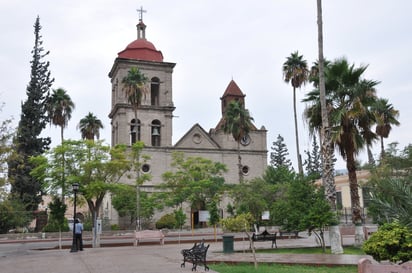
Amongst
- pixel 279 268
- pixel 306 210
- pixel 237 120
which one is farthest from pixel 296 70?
pixel 279 268

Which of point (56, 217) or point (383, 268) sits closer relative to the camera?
point (383, 268)

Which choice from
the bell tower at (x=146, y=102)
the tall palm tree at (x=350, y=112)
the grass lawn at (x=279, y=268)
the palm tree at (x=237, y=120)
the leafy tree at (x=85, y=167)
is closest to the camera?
the grass lawn at (x=279, y=268)

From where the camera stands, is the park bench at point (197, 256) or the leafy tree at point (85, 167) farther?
the leafy tree at point (85, 167)

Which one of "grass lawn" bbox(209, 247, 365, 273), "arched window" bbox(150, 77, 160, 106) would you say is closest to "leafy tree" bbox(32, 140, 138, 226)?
"grass lawn" bbox(209, 247, 365, 273)

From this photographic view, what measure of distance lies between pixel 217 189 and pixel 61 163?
55.2ft

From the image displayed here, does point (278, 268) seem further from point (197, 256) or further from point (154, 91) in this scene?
point (154, 91)

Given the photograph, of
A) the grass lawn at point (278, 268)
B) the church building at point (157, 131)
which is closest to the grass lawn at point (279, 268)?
the grass lawn at point (278, 268)

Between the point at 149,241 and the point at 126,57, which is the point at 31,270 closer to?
the point at 149,241

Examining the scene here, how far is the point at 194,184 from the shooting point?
4150 cm

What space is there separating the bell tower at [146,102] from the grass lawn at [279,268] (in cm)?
3636

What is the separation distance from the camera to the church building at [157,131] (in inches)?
1975

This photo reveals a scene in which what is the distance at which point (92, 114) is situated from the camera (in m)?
51.1

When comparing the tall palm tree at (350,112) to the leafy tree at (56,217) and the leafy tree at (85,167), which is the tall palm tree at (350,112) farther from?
the leafy tree at (56,217)

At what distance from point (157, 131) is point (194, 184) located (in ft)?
40.0
